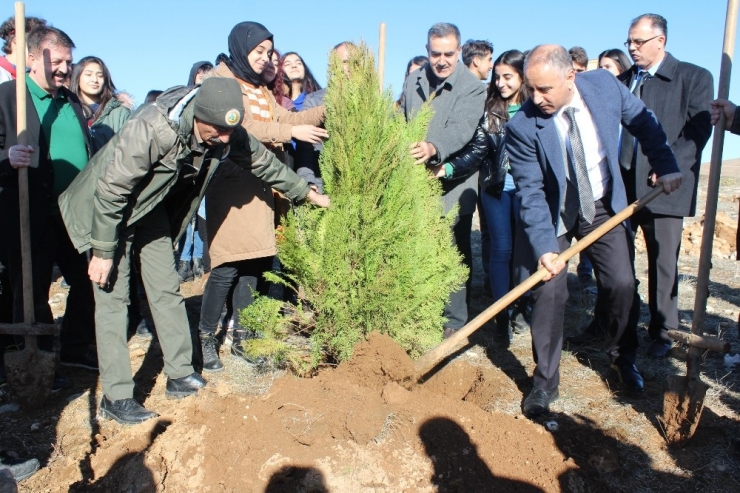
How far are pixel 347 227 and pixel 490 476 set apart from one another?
166cm

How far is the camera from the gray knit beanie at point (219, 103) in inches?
138

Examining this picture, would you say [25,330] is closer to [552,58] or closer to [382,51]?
[382,51]

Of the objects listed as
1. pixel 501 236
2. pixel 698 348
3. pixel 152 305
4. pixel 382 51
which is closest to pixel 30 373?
pixel 152 305

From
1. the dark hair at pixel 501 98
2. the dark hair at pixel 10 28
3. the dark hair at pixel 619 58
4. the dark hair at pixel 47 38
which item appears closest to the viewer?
the dark hair at pixel 47 38

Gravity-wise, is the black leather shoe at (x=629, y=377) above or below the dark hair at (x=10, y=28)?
below

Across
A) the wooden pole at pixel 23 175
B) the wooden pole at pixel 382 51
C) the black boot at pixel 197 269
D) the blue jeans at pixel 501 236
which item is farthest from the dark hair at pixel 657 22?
the black boot at pixel 197 269

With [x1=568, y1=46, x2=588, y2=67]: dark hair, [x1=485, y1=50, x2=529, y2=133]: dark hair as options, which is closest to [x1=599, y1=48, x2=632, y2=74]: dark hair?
[x1=568, y1=46, x2=588, y2=67]: dark hair

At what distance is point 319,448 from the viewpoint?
10.8 ft

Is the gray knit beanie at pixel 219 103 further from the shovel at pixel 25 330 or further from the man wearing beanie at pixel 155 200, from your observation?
the shovel at pixel 25 330

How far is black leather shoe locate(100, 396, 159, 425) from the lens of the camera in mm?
3947

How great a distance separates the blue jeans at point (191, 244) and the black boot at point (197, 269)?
73mm

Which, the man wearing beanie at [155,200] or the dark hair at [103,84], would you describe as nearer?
the man wearing beanie at [155,200]

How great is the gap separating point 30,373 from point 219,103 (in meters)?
2.23

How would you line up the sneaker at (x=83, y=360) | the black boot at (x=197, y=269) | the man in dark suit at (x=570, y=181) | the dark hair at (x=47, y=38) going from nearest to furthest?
1. the man in dark suit at (x=570, y=181)
2. the dark hair at (x=47, y=38)
3. the sneaker at (x=83, y=360)
4. the black boot at (x=197, y=269)
